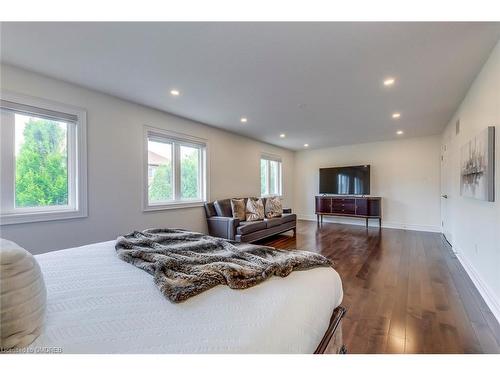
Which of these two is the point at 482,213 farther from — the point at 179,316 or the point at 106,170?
the point at 106,170

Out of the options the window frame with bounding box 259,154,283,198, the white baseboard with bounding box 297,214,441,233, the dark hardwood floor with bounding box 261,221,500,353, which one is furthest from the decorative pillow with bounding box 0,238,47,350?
the white baseboard with bounding box 297,214,441,233

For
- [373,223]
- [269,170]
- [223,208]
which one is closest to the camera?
[223,208]

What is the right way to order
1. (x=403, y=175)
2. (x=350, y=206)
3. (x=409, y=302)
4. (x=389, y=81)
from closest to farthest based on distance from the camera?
(x=409, y=302) → (x=389, y=81) → (x=403, y=175) → (x=350, y=206)

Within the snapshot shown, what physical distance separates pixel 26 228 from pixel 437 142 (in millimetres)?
7715

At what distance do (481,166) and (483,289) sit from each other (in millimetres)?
1281

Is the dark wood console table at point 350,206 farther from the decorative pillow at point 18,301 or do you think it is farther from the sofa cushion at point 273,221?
the decorative pillow at point 18,301

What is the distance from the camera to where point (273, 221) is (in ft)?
15.2

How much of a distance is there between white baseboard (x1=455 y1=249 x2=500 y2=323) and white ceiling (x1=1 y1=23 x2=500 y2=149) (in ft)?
7.46

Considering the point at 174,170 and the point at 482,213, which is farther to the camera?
the point at 174,170

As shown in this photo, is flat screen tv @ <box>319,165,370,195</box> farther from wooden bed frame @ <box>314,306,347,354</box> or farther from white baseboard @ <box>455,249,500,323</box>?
wooden bed frame @ <box>314,306,347,354</box>

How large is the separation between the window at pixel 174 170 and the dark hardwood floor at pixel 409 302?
2.14 metres

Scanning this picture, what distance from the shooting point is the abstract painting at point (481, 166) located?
2.12 metres

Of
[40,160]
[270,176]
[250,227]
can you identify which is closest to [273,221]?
[250,227]

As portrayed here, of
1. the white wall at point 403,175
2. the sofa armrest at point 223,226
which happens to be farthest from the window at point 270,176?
the sofa armrest at point 223,226
